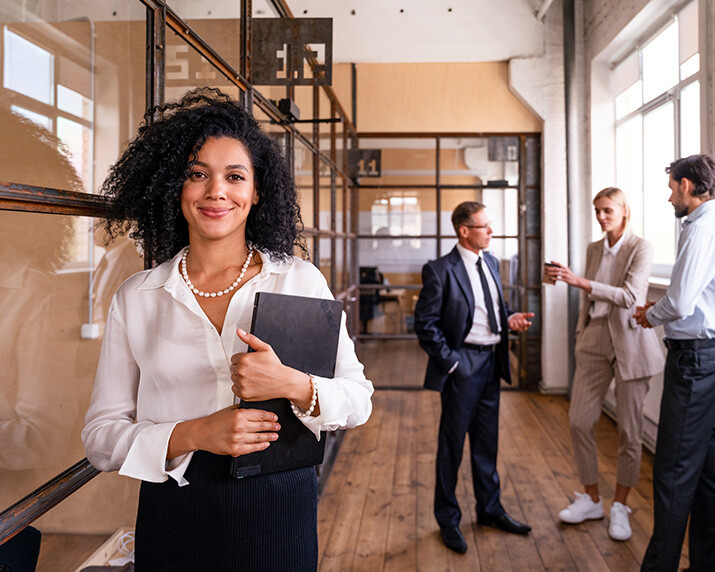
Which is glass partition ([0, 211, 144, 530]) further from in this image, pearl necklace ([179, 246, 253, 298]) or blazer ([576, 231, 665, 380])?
blazer ([576, 231, 665, 380])

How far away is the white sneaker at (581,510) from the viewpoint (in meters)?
3.06

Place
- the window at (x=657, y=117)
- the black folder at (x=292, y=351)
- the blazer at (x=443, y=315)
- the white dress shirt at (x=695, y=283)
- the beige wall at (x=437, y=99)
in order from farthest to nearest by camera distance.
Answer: the beige wall at (x=437, y=99)
the window at (x=657, y=117)
the blazer at (x=443, y=315)
the white dress shirt at (x=695, y=283)
the black folder at (x=292, y=351)

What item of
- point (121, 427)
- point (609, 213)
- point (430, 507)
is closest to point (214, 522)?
point (121, 427)

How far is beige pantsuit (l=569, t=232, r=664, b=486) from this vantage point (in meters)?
2.99

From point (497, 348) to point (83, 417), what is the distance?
229 centimetres

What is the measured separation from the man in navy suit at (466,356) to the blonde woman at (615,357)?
401 mm

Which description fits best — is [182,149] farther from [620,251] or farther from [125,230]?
[620,251]

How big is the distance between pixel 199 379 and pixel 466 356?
2050 mm

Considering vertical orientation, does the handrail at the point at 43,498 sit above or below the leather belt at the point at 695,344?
below

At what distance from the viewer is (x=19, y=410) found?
3.30ft

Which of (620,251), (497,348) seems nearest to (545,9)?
(620,251)

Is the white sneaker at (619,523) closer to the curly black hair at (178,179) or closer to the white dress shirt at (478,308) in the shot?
the white dress shirt at (478,308)

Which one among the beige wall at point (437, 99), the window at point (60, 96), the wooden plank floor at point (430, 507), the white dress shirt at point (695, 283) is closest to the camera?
the window at point (60, 96)

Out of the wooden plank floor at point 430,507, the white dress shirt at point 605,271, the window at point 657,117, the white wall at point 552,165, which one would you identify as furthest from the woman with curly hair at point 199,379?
the white wall at point 552,165
